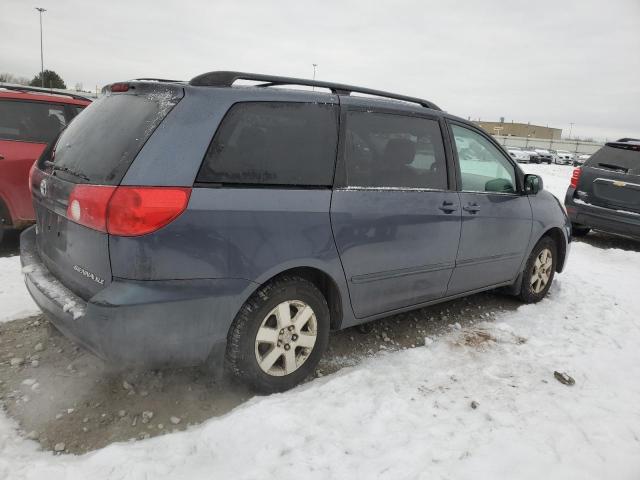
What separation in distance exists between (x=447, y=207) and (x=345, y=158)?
0.98 metres

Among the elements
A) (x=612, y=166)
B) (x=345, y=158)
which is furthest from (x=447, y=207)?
(x=612, y=166)

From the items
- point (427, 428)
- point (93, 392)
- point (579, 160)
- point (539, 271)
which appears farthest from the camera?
point (579, 160)

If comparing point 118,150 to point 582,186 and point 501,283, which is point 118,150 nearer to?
point 501,283

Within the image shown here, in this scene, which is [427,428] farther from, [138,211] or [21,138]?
[21,138]

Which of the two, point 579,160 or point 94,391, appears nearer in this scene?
point 94,391

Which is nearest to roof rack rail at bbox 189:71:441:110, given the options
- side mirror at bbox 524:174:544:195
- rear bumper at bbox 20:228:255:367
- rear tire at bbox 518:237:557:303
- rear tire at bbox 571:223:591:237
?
rear bumper at bbox 20:228:255:367

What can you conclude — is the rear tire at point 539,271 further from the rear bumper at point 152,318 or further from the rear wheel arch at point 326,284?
the rear bumper at point 152,318

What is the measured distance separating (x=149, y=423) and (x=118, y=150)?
1402mm

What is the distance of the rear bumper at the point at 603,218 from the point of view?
700 cm

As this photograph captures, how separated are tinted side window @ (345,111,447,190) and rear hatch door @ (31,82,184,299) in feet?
3.64

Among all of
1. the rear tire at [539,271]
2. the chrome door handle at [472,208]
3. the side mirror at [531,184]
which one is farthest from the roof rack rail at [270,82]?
the rear tire at [539,271]

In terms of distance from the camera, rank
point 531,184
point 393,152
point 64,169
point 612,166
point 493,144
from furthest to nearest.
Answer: point 612,166
point 531,184
point 493,144
point 393,152
point 64,169

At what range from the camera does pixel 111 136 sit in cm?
246

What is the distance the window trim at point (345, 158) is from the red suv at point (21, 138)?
326cm
